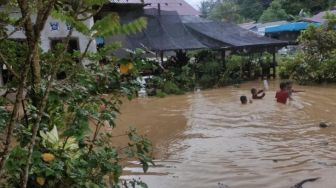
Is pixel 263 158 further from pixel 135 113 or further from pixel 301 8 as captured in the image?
pixel 301 8

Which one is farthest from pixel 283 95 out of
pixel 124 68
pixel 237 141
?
pixel 124 68

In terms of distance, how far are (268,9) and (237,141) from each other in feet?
157

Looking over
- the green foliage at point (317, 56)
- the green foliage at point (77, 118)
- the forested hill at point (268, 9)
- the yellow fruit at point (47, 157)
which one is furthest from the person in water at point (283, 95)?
the forested hill at point (268, 9)

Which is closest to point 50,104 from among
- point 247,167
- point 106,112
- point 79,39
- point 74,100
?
point 74,100

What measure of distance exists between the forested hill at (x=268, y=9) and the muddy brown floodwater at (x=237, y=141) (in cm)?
2947

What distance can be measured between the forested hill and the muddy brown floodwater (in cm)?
2947

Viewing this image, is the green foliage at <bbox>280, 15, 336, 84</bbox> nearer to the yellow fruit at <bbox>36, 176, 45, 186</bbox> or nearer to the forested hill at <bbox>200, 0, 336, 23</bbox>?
the yellow fruit at <bbox>36, 176, 45, 186</bbox>

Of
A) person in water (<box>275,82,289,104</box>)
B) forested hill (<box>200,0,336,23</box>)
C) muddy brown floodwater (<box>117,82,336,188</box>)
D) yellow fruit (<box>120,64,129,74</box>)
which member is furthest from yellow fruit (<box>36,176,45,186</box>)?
forested hill (<box>200,0,336,23</box>)

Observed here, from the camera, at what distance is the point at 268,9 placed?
180 ft

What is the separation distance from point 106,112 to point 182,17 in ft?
61.5

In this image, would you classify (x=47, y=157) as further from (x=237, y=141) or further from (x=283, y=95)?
(x=283, y=95)

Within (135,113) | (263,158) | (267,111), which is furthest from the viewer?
(135,113)

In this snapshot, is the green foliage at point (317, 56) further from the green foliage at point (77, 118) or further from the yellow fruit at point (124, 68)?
the yellow fruit at point (124, 68)

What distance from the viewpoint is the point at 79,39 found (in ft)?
54.3
